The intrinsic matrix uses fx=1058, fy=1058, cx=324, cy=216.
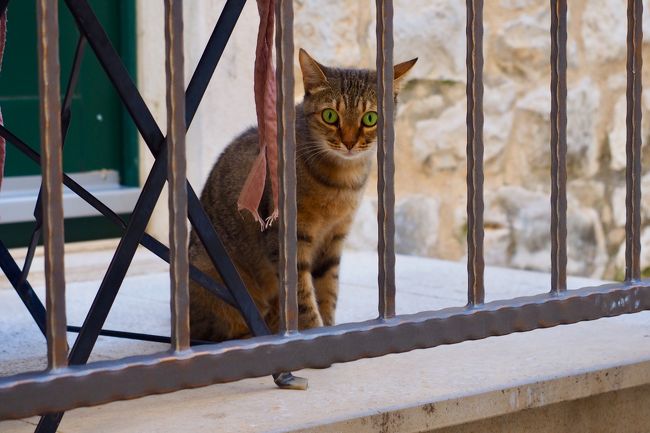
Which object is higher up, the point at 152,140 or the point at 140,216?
the point at 152,140

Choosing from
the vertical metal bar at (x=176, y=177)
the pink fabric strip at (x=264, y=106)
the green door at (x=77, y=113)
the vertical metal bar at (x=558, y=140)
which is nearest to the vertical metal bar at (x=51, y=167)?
the vertical metal bar at (x=176, y=177)

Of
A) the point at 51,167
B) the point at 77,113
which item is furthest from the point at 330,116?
the point at 77,113

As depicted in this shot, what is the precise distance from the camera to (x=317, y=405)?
2.24 m

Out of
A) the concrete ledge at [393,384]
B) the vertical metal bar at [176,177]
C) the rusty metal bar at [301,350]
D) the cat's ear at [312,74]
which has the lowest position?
the concrete ledge at [393,384]

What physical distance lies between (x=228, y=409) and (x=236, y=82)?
86.8 inches

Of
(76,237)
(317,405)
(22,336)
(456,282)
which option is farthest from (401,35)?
(317,405)

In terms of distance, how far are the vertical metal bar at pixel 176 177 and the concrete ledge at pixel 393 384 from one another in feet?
1.29

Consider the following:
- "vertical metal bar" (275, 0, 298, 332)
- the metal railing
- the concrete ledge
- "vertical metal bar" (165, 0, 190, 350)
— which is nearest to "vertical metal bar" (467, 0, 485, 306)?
the metal railing

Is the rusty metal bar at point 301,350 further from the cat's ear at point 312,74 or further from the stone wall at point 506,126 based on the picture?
the stone wall at point 506,126

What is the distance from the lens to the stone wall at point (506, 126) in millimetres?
4578

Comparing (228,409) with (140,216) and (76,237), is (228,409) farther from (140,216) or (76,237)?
(76,237)

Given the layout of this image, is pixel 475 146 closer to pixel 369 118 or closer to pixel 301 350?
pixel 301 350

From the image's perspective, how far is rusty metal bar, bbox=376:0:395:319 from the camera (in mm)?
1995

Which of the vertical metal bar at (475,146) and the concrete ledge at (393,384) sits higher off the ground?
the vertical metal bar at (475,146)
